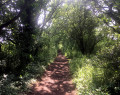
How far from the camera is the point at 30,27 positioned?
6809 mm

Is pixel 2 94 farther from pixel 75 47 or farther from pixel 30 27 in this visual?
pixel 75 47

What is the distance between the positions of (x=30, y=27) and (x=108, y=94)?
5.87m

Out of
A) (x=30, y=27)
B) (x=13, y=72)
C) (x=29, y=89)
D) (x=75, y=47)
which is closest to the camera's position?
(x=29, y=89)

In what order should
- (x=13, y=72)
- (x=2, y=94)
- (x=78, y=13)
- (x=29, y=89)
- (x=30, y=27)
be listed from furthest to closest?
1. (x=78, y=13)
2. (x=30, y=27)
3. (x=13, y=72)
4. (x=29, y=89)
5. (x=2, y=94)

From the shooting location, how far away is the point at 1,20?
5523 mm

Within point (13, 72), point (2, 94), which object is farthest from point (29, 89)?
point (13, 72)

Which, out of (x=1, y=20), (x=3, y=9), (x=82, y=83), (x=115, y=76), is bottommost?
(x=82, y=83)

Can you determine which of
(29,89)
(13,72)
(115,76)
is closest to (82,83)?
(115,76)

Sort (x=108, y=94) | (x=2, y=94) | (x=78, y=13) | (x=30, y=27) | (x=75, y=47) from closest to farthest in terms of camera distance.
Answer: (x=108, y=94), (x=2, y=94), (x=30, y=27), (x=78, y=13), (x=75, y=47)

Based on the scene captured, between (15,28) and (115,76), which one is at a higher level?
(15,28)

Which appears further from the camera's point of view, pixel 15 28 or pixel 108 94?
pixel 15 28

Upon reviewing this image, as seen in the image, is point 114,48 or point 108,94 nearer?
point 108,94

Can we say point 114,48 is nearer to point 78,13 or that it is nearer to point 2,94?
point 2,94

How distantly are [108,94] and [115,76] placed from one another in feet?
3.26
